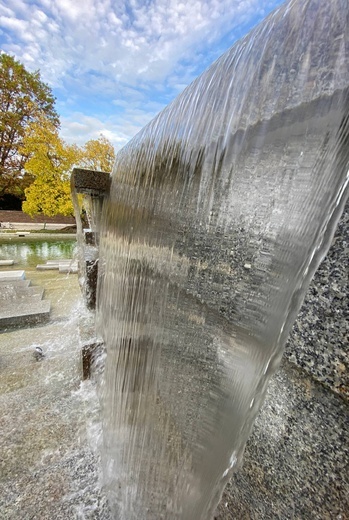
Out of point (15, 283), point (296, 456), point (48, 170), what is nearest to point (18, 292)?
point (15, 283)

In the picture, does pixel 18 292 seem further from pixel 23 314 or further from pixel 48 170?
pixel 48 170

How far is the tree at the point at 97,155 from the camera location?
16922 millimetres

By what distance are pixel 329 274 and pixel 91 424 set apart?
2057 mm

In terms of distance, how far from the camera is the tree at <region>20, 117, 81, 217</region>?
15.3m

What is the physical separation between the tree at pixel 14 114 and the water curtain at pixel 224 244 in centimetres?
2553

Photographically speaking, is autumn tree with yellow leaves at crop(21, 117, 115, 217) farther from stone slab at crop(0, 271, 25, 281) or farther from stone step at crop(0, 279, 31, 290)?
stone step at crop(0, 279, 31, 290)

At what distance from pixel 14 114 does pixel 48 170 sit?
11.3m

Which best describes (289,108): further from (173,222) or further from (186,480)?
(186,480)

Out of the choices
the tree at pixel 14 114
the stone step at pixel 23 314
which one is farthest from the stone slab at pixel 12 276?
the tree at pixel 14 114

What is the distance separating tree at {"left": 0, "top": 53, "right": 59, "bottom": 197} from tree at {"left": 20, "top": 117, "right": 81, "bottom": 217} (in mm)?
7156

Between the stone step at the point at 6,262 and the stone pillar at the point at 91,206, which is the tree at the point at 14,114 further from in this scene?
the stone pillar at the point at 91,206

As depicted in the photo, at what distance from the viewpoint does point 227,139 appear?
85cm

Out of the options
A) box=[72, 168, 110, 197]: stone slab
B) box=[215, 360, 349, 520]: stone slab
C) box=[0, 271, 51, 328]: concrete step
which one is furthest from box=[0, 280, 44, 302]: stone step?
box=[215, 360, 349, 520]: stone slab

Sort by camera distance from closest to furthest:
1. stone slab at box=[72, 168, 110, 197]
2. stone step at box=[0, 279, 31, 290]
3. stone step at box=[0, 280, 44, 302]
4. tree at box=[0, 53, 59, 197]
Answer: stone slab at box=[72, 168, 110, 197] → stone step at box=[0, 280, 44, 302] → stone step at box=[0, 279, 31, 290] → tree at box=[0, 53, 59, 197]
